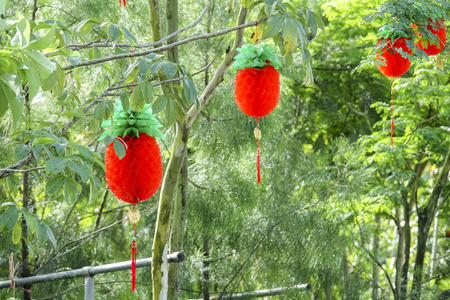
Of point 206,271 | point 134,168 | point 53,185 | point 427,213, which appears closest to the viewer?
point 53,185

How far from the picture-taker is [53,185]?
0.98 m

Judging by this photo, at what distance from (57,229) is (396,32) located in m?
2.26

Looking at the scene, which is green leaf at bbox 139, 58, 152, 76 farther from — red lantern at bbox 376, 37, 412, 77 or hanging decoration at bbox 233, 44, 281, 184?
red lantern at bbox 376, 37, 412, 77

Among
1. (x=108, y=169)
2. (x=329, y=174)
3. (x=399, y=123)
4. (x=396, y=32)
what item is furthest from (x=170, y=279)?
(x=399, y=123)

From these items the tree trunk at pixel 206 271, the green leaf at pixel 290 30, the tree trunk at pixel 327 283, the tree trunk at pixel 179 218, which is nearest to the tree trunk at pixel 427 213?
the tree trunk at pixel 327 283

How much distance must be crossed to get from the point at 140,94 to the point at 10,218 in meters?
A: 0.37

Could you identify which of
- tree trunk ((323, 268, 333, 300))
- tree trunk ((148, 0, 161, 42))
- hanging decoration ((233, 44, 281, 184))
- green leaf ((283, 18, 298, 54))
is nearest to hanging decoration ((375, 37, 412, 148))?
hanging decoration ((233, 44, 281, 184))

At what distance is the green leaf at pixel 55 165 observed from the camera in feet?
2.82

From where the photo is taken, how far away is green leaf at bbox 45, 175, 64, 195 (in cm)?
97

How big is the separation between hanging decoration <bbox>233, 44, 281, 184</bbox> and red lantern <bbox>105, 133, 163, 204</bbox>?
0.34m

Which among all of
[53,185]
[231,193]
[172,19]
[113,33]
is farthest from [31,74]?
[231,193]

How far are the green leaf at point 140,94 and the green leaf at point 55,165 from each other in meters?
0.24

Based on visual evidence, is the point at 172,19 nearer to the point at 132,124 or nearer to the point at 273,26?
the point at 132,124

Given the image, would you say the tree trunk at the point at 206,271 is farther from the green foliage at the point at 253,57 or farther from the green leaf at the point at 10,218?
the green leaf at the point at 10,218
